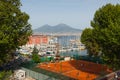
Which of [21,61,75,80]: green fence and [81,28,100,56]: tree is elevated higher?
[81,28,100,56]: tree

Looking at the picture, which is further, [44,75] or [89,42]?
[89,42]

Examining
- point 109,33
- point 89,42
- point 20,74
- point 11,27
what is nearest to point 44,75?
point 20,74

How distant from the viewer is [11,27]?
2808 centimetres

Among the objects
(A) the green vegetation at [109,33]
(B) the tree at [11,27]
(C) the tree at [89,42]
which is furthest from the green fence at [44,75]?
(C) the tree at [89,42]

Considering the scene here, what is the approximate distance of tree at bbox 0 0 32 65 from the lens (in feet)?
Answer: 83.9

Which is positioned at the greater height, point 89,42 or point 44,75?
point 89,42

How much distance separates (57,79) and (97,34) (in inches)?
391

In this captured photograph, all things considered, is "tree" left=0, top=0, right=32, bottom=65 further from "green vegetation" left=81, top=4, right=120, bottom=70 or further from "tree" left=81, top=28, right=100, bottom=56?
"tree" left=81, top=28, right=100, bottom=56

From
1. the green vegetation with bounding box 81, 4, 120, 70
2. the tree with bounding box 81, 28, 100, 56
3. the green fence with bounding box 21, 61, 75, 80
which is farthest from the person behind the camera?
the tree with bounding box 81, 28, 100, 56

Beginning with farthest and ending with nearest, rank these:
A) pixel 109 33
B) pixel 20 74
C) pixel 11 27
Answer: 1. pixel 20 74
2. pixel 109 33
3. pixel 11 27

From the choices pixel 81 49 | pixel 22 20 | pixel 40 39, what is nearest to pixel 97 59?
pixel 22 20

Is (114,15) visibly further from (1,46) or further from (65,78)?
(1,46)

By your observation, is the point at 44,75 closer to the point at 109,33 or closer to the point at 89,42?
the point at 109,33

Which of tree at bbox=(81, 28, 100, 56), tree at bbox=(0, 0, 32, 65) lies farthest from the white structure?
tree at bbox=(81, 28, 100, 56)
